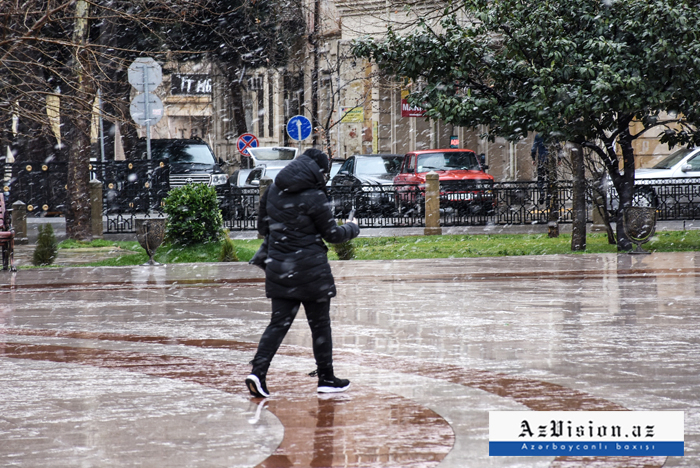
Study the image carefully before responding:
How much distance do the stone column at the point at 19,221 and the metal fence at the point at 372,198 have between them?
1231 mm

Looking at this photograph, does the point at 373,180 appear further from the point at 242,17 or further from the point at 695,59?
the point at 695,59

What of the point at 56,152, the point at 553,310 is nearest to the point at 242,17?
the point at 56,152

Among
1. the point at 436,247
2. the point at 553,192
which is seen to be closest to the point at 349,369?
the point at 436,247

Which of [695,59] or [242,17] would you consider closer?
[695,59]

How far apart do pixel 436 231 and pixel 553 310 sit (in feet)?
39.4

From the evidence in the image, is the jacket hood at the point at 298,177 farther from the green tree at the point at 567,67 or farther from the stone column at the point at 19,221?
the stone column at the point at 19,221

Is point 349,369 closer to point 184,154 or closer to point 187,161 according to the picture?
point 187,161

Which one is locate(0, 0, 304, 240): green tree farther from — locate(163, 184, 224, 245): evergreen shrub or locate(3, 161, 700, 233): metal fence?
locate(163, 184, 224, 245): evergreen shrub

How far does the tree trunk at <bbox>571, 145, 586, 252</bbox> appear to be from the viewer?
722 inches

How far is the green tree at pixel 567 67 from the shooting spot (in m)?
16.3

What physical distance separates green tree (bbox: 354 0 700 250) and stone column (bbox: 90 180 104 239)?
6.45 metres

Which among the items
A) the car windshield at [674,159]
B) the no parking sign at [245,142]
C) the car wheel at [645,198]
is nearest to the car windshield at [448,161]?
the car windshield at [674,159]

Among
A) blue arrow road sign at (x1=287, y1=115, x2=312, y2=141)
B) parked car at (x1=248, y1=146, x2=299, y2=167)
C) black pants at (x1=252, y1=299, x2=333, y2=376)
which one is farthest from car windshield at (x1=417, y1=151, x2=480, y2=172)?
black pants at (x1=252, y1=299, x2=333, y2=376)

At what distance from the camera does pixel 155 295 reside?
43.2 feet
